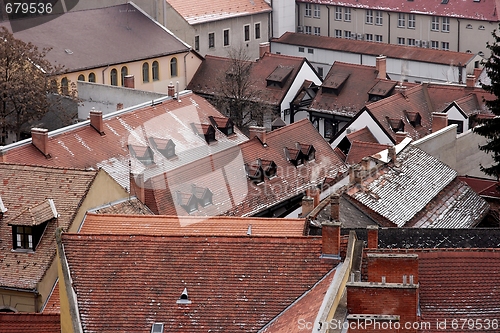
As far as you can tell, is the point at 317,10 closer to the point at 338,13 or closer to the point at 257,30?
the point at 338,13

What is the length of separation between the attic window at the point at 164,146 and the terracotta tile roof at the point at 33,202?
14827mm

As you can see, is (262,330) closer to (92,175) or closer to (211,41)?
(92,175)

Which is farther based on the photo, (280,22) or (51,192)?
(280,22)

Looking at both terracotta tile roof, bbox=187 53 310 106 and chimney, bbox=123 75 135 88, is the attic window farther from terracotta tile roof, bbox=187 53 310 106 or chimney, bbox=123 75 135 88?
terracotta tile roof, bbox=187 53 310 106

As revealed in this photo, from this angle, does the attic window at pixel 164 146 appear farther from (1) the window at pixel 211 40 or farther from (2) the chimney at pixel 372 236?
(1) the window at pixel 211 40

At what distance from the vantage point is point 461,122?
206ft

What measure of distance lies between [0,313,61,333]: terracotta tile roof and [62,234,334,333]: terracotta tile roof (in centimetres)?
223

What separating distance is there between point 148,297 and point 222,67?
47704 millimetres

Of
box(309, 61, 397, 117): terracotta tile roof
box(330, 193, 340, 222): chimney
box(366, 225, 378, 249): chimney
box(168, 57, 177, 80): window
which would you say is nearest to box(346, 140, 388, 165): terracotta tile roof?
box(309, 61, 397, 117): terracotta tile roof

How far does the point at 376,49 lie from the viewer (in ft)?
274

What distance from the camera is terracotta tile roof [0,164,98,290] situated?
35.1 meters

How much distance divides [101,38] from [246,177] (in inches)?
986

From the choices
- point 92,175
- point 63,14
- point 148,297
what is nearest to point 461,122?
point 63,14

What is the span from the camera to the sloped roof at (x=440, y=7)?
8431 centimetres
